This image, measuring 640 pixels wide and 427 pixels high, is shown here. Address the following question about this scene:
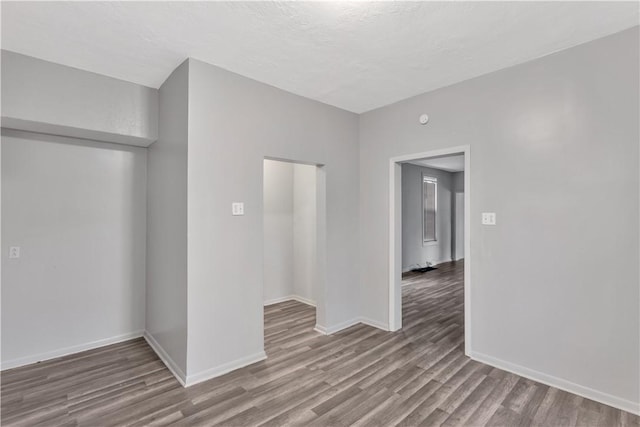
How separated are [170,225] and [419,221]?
629cm

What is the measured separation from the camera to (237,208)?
281 cm

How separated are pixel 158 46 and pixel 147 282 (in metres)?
2.49

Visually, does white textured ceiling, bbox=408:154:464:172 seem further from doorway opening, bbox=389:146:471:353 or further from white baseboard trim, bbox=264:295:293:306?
white baseboard trim, bbox=264:295:293:306

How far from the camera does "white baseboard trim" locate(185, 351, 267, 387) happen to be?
250cm

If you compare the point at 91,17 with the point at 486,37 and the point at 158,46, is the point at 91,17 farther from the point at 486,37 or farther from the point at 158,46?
the point at 486,37

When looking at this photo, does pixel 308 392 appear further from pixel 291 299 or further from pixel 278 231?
pixel 278 231

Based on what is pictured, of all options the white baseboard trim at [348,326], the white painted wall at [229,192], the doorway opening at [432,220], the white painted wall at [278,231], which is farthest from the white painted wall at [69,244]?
the doorway opening at [432,220]

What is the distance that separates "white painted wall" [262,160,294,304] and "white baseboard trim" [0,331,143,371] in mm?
1850

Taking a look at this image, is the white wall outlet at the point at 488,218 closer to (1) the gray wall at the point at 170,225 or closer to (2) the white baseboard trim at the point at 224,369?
(2) the white baseboard trim at the point at 224,369

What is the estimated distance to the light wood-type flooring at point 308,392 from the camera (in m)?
2.08

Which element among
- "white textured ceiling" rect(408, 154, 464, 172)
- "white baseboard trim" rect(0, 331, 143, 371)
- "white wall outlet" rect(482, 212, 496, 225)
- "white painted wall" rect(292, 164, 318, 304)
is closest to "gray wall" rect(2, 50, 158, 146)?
"white baseboard trim" rect(0, 331, 143, 371)

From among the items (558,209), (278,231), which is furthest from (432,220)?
(558,209)

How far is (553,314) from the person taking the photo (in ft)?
8.15

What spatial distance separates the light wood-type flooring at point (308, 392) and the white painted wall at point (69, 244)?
0.83ft
